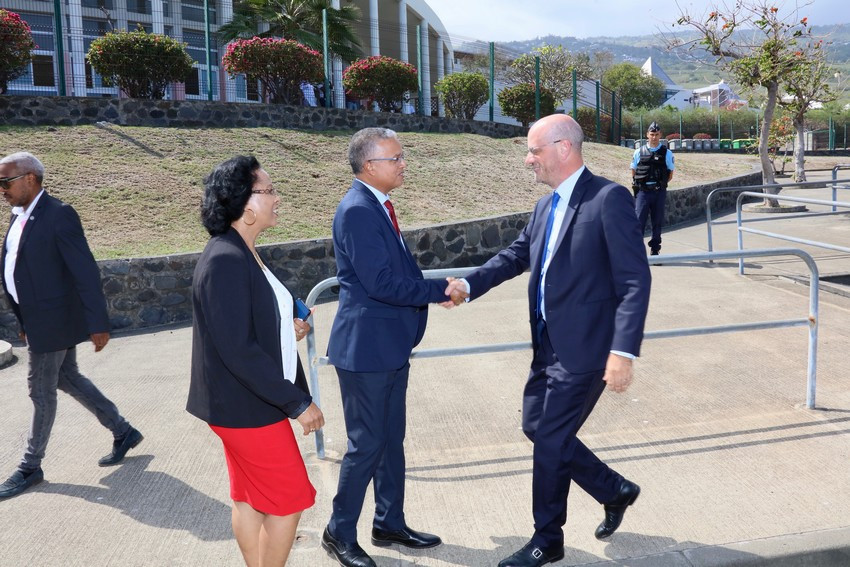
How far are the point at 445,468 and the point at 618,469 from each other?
977 mm

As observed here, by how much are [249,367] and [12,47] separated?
1359 centimetres

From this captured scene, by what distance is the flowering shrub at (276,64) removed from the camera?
54.7ft

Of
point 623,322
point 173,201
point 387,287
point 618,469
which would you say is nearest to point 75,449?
point 387,287

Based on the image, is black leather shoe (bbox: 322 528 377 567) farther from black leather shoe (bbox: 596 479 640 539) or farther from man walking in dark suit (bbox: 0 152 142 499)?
man walking in dark suit (bbox: 0 152 142 499)

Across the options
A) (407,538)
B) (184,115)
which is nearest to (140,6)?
(184,115)

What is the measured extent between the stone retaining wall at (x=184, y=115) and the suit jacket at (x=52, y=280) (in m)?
10.2

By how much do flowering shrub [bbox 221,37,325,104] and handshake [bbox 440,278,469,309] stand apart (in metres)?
14.0

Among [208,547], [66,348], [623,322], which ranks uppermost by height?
[623,322]

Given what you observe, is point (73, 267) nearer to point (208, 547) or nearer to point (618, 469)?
point (208, 547)

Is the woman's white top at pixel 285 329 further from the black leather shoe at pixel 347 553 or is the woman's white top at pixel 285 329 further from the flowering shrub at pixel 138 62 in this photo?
the flowering shrub at pixel 138 62

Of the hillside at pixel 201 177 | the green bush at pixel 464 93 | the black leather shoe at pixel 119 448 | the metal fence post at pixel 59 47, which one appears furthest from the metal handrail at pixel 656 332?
the green bush at pixel 464 93

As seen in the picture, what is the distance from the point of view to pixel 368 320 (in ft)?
11.2

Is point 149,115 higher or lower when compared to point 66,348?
higher

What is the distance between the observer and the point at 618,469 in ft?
14.6
